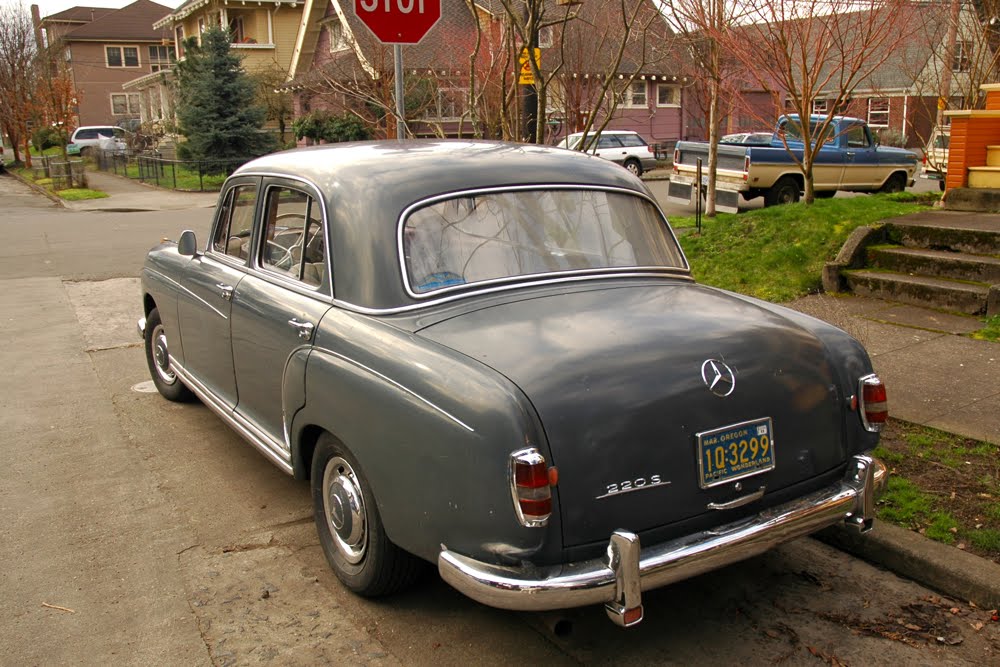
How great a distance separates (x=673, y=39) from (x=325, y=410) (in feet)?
36.3

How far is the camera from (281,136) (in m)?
37.0

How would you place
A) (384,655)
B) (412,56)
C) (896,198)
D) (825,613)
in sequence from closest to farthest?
(384,655) < (825,613) < (896,198) < (412,56)

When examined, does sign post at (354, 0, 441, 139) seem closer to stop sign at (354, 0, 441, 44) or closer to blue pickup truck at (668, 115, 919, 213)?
stop sign at (354, 0, 441, 44)

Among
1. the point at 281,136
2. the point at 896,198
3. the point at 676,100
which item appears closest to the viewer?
the point at 896,198

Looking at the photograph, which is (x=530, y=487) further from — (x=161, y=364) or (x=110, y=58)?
(x=110, y=58)

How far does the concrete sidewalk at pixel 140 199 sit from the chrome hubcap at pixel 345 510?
19987 mm

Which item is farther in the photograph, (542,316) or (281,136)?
(281,136)

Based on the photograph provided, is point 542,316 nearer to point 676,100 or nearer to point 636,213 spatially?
point 636,213

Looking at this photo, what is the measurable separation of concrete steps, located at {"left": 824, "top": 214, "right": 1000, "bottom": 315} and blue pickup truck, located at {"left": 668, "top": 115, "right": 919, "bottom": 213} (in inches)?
249

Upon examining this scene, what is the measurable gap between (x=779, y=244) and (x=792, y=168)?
25.7 feet

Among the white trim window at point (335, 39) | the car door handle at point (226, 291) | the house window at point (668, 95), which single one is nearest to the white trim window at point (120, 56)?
the white trim window at point (335, 39)

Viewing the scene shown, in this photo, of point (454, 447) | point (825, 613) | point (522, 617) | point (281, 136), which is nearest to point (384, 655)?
point (522, 617)

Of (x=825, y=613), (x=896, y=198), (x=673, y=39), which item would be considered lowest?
(x=825, y=613)

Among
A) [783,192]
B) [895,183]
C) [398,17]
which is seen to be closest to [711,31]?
[398,17]
